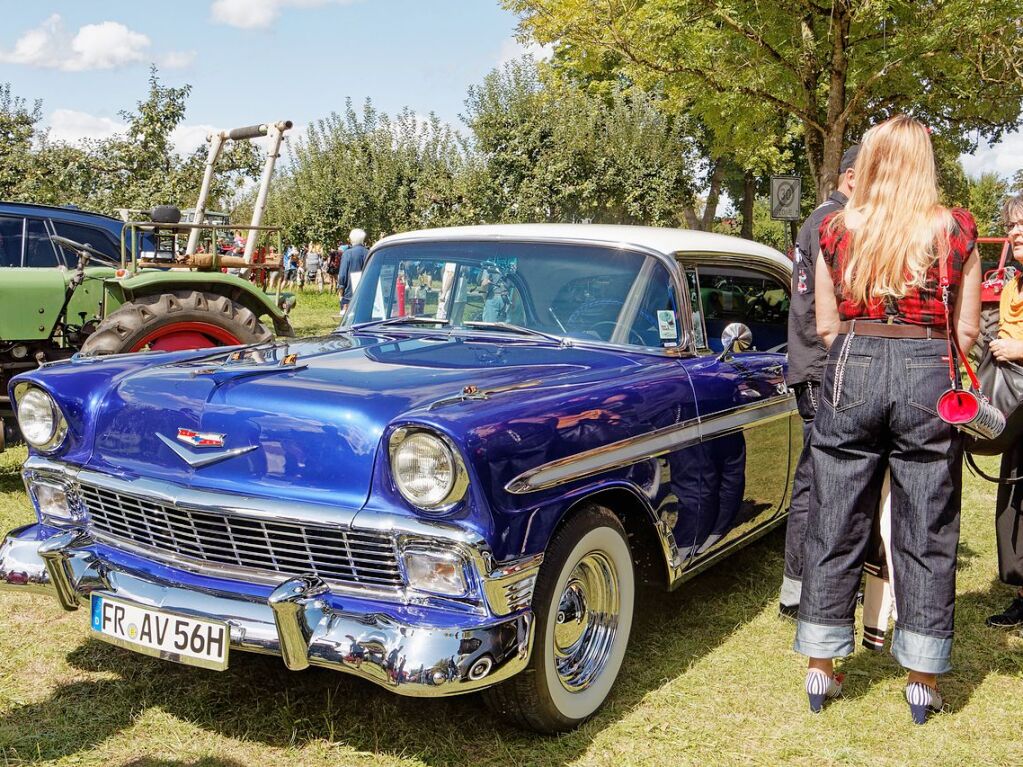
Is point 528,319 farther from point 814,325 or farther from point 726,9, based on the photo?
point 726,9

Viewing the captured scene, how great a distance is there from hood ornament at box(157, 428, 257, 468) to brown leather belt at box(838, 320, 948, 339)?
1.97 m

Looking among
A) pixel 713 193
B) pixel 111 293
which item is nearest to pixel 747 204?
pixel 713 193

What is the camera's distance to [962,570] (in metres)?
4.98

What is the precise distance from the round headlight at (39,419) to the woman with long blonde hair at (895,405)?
2614mm

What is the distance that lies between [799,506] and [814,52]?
37.3 feet

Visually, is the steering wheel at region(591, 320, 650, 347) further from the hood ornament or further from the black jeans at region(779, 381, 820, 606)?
the hood ornament

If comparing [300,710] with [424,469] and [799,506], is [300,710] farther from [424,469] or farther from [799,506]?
[799,506]

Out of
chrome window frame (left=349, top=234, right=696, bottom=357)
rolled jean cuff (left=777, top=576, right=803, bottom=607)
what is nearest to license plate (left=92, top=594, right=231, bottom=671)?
chrome window frame (left=349, top=234, right=696, bottom=357)

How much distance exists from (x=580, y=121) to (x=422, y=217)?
4.25 meters

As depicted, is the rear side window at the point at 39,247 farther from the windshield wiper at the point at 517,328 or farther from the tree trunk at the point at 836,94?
the tree trunk at the point at 836,94

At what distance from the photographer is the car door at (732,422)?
375cm

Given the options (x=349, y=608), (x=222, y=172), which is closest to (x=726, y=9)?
(x=222, y=172)

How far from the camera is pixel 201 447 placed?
2.98 meters

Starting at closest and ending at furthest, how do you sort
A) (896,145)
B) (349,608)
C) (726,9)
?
(349,608), (896,145), (726,9)
